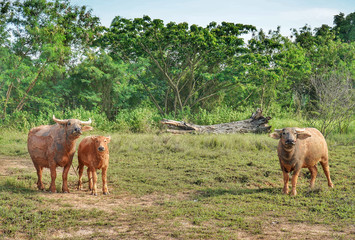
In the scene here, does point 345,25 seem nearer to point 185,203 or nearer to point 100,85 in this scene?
point 100,85

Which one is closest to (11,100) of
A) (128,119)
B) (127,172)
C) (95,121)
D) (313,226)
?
(95,121)

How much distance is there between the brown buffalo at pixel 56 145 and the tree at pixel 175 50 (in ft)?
41.8

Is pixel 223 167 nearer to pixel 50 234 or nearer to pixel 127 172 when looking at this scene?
pixel 127 172

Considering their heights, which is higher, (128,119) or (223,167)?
(128,119)

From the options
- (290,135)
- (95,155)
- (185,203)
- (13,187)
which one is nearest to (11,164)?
(13,187)

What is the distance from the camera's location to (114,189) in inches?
310

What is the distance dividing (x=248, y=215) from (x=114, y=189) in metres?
3.17

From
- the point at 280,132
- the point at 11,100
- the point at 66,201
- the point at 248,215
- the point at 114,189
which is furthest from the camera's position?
the point at 11,100

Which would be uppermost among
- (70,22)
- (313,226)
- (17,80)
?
(70,22)

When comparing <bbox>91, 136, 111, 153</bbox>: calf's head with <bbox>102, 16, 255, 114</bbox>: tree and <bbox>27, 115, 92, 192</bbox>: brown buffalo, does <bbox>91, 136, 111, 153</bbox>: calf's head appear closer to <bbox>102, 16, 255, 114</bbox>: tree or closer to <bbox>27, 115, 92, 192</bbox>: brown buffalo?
<bbox>27, 115, 92, 192</bbox>: brown buffalo

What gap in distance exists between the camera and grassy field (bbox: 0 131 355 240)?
516cm

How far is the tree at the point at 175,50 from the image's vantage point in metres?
19.3

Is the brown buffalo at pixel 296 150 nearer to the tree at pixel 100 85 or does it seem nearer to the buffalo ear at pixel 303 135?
the buffalo ear at pixel 303 135

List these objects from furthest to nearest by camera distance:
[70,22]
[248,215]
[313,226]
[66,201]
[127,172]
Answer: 1. [70,22]
2. [127,172]
3. [66,201]
4. [248,215]
5. [313,226]
